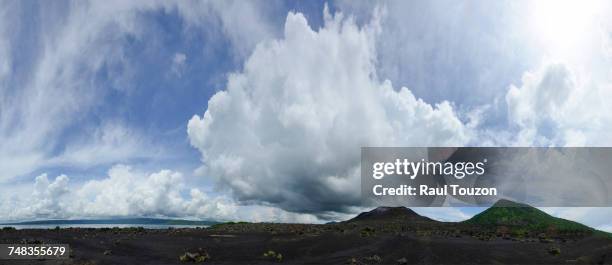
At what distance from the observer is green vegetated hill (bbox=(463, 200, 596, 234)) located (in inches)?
4611

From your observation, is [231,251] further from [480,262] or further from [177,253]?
[480,262]

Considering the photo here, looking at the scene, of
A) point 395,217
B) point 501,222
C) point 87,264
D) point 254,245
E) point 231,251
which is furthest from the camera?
point 395,217

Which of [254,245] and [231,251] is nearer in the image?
[231,251]

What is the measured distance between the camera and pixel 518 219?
126250 millimetres

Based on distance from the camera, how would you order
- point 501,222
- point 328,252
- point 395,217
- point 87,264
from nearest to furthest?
point 87,264 < point 328,252 < point 501,222 < point 395,217

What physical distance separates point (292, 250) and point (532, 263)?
63.0 ft

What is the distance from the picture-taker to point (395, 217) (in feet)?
541

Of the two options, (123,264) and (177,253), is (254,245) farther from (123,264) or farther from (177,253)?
(123,264)

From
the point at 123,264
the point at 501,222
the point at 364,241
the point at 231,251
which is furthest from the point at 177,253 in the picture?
the point at 501,222

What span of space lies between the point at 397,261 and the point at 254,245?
730 inches

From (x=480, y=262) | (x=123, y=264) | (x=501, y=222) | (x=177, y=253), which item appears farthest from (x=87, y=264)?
(x=501, y=222)

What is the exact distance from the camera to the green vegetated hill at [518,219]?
117131mm

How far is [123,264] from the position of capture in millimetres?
33125

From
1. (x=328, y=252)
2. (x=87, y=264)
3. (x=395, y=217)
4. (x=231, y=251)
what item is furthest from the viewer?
(x=395, y=217)
